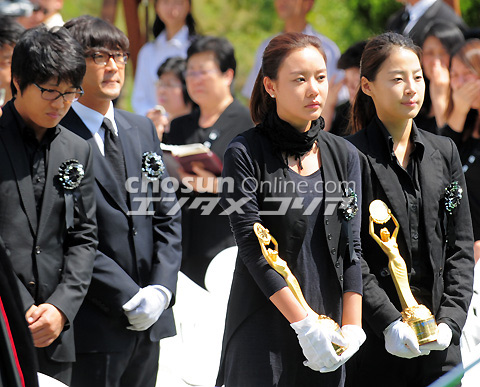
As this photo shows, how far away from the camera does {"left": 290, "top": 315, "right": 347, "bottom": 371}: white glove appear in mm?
3189

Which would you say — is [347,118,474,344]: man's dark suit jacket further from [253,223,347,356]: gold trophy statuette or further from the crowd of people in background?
[253,223,347,356]: gold trophy statuette

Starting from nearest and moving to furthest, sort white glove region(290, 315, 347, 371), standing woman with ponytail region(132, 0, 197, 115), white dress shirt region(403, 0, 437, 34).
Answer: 1. white glove region(290, 315, 347, 371)
2. white dress shirt region(403, 0, 437, 34)
3. standing woman with ponytail region(132, 0, 197, 115)

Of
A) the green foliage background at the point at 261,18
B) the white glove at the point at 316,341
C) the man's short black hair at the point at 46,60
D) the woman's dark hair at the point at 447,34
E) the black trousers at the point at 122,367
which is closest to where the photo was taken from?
the white glove at the point at 316,341

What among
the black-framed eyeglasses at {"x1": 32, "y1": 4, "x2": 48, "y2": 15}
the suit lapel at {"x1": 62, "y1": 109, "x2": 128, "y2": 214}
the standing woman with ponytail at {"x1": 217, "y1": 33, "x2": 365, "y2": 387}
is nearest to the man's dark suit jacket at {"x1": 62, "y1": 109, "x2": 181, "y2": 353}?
the suit lapel at {"x1": 62, "y1": 109, "x2": 128, "y2": 214}

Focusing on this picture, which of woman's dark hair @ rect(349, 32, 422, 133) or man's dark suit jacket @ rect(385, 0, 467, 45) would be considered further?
man's dark suit jacket @ rect(385, 0, 467, 45)

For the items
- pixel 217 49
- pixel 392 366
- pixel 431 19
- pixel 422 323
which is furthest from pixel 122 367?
pixel 431 19

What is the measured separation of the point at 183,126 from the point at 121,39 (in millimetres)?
1673

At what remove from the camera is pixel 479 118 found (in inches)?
195

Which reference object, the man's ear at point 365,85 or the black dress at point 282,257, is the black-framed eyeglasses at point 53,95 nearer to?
the black dress at point 282,257

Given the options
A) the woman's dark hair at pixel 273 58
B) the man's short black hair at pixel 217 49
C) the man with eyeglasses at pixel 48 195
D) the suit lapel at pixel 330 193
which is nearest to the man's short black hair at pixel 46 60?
the man with eyeglasses at pixel 48 195

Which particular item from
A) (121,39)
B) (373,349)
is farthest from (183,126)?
(373,349)

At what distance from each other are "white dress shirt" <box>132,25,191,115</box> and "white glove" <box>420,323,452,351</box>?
426 centimetres

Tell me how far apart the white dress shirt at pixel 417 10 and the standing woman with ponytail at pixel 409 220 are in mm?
2889

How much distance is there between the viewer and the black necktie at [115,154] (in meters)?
3.91
